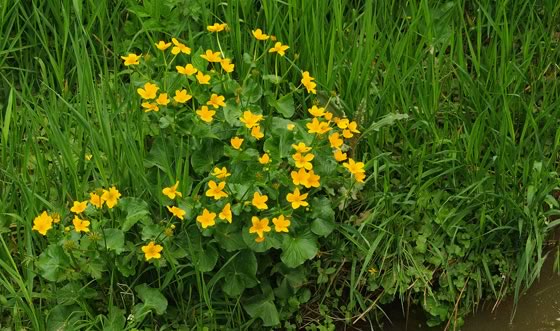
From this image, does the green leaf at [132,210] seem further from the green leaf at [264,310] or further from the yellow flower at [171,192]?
the green leaf at [264,310]

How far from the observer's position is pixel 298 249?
2662 millimetres

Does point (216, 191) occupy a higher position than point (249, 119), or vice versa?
point (249, 119)

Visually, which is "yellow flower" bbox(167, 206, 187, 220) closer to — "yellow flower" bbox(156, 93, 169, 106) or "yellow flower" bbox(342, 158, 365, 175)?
"yellow flower" bbox(156, 93, 169, 106)

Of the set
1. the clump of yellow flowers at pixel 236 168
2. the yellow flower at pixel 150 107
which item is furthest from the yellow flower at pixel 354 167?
the yellow flower at pixel 150 107

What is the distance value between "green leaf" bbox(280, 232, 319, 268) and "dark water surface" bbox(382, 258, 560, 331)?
1.50ft

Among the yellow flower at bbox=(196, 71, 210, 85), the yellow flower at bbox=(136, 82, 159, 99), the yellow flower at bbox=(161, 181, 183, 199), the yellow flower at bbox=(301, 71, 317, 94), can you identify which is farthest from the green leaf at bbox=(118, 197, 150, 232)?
the yellow flower at bbox=(301, 71, 317, 94)

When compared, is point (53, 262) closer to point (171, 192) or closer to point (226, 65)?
point (171, 192)

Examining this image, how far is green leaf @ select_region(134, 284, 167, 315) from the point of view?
2604 mm

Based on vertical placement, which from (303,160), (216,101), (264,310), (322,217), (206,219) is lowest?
(264,310)

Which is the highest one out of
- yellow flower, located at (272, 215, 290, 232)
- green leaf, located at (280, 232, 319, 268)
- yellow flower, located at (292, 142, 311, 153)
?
yellow flower, located at (292, 142, 311, 153)

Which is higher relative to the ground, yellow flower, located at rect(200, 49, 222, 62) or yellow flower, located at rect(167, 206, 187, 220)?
yellow flower, located at rect(200, 49, 222, 62)

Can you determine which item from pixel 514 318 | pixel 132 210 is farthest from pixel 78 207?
pixel 514 318

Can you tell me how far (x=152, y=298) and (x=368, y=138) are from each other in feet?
3.00

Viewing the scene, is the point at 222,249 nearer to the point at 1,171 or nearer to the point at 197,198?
the point at 197,198
